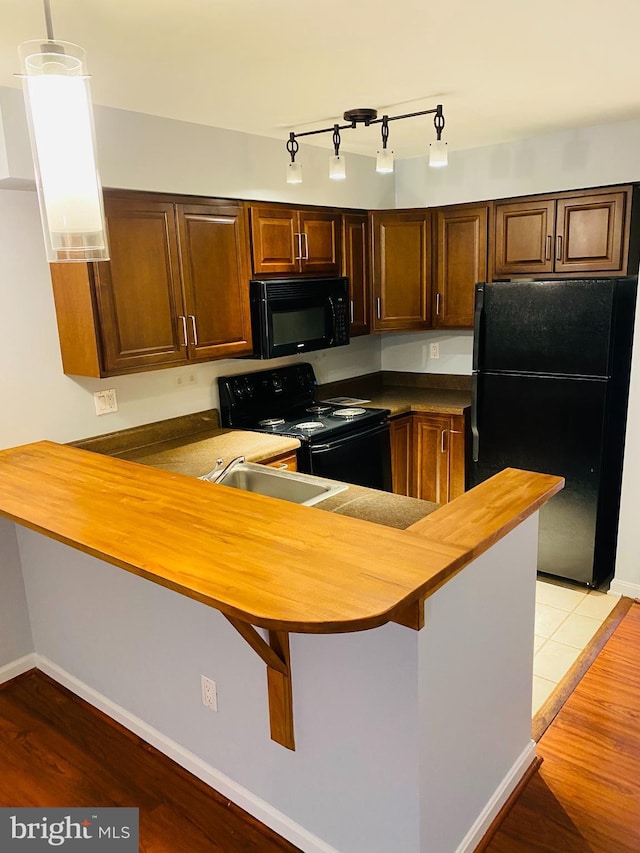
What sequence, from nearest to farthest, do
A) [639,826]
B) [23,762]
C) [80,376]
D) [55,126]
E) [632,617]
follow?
[55,126] < [639,826] < [23,762] < [80,376] < [632,617]

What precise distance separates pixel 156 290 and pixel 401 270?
71.7 inches

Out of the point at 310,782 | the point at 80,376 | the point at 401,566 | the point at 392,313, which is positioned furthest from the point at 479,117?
the point at 310,782

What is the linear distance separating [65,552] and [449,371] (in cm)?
295

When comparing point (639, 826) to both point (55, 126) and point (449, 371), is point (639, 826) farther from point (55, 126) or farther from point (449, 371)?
point (449, 371)

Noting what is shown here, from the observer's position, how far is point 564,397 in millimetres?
3303

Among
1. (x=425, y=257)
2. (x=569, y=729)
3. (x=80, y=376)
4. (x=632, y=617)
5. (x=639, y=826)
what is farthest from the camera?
(x=425, y=257)

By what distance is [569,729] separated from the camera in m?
2.34

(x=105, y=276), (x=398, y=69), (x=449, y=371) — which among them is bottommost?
(x=449, y=371)

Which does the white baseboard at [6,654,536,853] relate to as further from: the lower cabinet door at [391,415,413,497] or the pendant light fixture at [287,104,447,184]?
the pendant light fixture at [287,104,447,184]

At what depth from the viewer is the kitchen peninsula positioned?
1382 millimetres

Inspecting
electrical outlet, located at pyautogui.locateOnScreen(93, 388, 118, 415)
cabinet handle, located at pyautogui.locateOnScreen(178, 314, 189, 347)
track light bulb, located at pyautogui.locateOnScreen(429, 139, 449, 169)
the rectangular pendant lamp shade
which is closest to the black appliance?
cabinet handle, located at pyautogui.locateOnScreen(178, 314, 189, 347)

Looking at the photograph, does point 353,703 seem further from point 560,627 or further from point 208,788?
point 560,627

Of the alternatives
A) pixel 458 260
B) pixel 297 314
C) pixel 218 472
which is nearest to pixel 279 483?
pixel 218 472

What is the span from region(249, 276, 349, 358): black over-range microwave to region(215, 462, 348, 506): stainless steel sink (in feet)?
2.71
